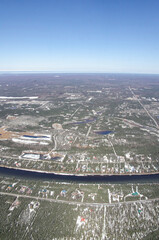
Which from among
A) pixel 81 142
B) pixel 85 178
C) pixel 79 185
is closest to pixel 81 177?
pixel 85 178

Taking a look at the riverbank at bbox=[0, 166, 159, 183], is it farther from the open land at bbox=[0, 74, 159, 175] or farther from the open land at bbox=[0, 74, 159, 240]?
the open land at bbox=[0, 74, 159, 175]

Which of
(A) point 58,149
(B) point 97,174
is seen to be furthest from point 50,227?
(A) point 58,149

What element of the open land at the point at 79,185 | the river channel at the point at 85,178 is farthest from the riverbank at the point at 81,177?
the open land at the point at 79,185

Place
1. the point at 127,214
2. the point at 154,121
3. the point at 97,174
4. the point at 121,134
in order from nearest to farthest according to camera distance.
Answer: the point at 127,214
the point at 97,174
the point at 121,134
the point at 154,121

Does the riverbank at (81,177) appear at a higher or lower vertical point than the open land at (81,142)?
lower

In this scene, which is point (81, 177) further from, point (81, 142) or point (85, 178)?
point (81, 142)

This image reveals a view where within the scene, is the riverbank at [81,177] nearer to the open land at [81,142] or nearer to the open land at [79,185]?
the open land at [79,185]

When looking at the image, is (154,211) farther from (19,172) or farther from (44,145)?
(44,145)

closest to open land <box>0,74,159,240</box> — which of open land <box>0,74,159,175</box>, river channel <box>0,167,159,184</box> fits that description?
open land <box>0,74,159,175</box>

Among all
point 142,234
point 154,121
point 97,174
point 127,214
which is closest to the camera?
point 142,234

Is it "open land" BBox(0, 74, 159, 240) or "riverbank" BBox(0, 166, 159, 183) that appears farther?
"riverbank" BBox(0, 166, 159, 183)

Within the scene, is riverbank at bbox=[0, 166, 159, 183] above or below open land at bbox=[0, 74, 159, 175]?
below
